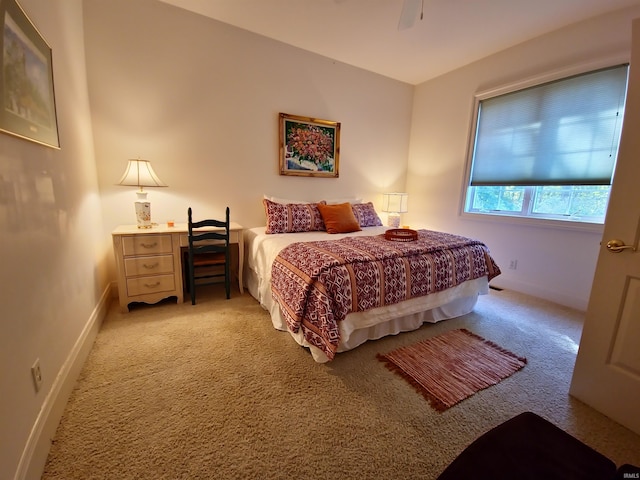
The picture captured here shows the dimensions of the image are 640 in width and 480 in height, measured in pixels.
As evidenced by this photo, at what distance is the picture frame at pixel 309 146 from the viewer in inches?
131

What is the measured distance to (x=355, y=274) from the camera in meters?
1.81

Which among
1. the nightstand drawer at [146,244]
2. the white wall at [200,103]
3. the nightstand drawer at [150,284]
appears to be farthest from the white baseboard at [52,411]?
A: the white wall at [200,103]

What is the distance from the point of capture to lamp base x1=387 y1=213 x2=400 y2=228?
4.06m

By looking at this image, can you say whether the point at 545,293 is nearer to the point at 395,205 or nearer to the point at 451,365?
the point at 451,365

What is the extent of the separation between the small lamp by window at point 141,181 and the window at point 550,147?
3623mm

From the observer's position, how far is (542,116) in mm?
2848

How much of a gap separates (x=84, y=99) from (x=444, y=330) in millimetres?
3528

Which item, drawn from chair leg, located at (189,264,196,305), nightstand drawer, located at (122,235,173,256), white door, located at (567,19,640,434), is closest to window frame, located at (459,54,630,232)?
white door, located at (567,19,640,434)

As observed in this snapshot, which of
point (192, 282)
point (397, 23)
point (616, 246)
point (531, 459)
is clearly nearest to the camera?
point (531, 459)

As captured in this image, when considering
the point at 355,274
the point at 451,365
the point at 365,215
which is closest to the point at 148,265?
the point at 355,274

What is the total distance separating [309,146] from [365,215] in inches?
44.3

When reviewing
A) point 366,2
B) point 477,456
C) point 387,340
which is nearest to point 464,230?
point 387,340

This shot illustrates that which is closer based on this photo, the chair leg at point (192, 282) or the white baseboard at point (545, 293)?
the chair leg at point (192, 282)

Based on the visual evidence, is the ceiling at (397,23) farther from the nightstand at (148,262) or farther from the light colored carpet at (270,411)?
the light colored carpet at (270,411)
